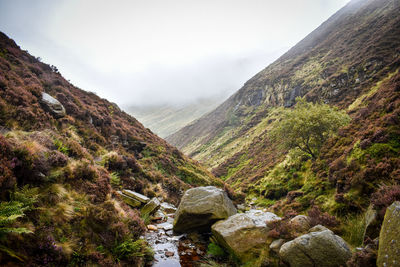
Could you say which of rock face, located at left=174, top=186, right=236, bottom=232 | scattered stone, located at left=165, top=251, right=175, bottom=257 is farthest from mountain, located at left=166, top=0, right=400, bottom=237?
scattered stone, located at left=165, top=251, right=175, bottom=257

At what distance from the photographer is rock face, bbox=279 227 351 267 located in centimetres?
476

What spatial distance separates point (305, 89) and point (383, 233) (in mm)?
70411

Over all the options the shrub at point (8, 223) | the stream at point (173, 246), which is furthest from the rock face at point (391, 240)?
the shrub at point (8, 223)

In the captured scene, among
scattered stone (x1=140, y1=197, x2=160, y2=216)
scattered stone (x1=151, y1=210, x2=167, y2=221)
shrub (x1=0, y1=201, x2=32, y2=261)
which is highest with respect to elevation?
shrub (x1=0, y1=201, x2=32, y2=261)

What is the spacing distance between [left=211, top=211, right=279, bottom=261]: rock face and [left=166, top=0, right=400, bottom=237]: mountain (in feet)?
9.37

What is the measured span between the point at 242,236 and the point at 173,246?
2.85 m

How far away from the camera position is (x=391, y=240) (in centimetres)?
348

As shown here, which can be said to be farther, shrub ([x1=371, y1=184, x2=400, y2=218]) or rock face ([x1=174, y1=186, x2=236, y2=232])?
rock face ([x1=174, y1=186, x2=236, y2=232])

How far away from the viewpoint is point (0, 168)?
478 centimetres

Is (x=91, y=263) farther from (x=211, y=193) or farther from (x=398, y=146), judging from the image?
(x=398, y=146)

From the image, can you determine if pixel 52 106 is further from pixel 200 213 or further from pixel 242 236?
pixel 242 236

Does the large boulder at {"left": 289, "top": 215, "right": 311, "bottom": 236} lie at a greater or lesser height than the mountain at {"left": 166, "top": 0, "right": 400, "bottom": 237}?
greater

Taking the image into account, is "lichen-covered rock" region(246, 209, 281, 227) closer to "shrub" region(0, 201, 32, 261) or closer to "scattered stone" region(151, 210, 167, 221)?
"scattered stone" region(151, 210, 167, 221)

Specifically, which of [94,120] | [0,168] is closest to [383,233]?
[0,168]
